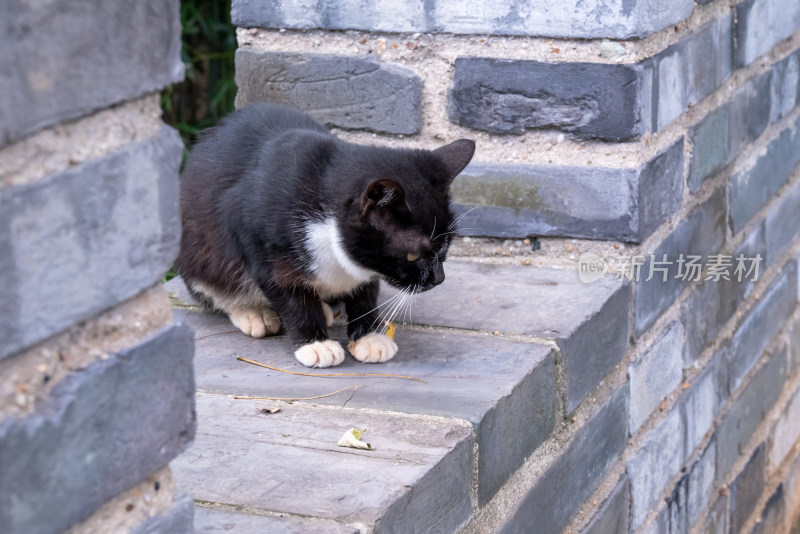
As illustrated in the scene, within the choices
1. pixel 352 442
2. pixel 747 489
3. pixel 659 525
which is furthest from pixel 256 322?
pixel 747 489

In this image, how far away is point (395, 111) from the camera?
2084 millimetres

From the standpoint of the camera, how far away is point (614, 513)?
1.94 metres

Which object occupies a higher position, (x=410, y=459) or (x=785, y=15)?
(x=785, y=15)

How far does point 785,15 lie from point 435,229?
1.67 m

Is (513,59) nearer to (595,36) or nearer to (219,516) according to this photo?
(595,36)

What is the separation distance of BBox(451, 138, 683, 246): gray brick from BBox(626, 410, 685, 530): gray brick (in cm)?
47

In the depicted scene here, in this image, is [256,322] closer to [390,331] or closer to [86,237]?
[390,331]

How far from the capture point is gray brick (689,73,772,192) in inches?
89.9

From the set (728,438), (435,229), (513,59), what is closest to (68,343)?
(435,229)

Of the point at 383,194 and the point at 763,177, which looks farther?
the point at 763,177

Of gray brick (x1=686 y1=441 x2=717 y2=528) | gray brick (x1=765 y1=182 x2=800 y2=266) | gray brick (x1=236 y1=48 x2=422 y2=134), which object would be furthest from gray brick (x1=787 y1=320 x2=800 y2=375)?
gray brick (x1=236 y1=48 x2=422 y2=134)

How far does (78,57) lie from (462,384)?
0.98 m

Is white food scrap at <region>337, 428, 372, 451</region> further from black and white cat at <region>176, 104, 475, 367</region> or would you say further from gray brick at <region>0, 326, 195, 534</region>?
gray brick at <region>0, 326, 195, 534</region>

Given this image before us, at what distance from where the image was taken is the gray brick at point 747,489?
109 inches
